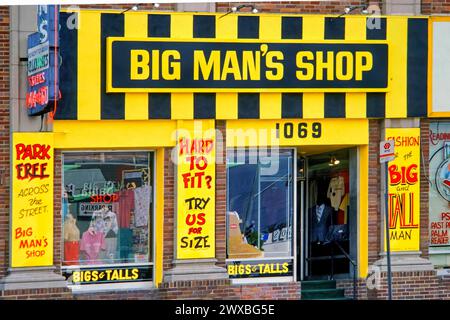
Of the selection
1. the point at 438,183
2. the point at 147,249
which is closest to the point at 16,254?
the point at 147,249

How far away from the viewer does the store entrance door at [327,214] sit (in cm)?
1702

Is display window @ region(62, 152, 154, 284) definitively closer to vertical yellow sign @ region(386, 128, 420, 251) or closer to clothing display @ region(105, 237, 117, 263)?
clothing display @ region(105, 237, 117, 263)

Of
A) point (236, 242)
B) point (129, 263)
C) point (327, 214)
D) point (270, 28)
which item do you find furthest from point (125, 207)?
point (327, 214)

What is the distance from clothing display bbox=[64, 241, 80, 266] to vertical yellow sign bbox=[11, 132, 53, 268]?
433 millimetres

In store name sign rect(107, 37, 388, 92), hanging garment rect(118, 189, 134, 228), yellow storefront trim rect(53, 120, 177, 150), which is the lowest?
hanging garment rect(118, 189, 134, 228)

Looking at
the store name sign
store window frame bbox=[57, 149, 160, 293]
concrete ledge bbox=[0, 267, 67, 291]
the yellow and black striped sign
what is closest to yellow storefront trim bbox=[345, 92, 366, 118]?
the yellow and black striped sign

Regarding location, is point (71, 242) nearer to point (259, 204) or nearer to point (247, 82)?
point (259, 204)

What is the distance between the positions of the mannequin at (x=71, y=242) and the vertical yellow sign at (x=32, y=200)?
444mm

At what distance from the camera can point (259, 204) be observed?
16.2 meters

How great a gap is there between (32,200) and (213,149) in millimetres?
3056

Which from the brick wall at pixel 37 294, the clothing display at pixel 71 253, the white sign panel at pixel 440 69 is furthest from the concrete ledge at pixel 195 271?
the white sign panel at pixel 440 69

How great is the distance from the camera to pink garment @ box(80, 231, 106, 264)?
15312 millimetres

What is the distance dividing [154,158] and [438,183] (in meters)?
5.11

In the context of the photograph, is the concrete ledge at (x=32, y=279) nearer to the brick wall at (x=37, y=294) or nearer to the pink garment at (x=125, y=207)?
the brick wall at (x=37, y=294)
